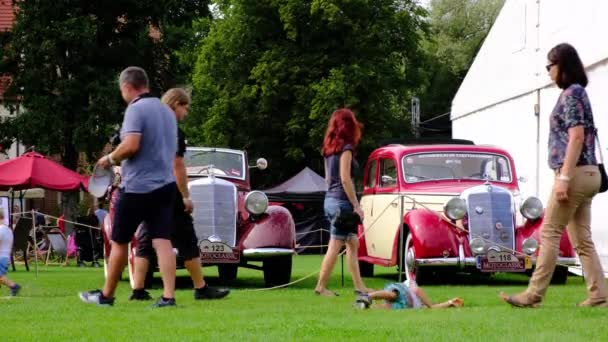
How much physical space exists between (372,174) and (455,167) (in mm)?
1468

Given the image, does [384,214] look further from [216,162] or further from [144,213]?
[144,213]

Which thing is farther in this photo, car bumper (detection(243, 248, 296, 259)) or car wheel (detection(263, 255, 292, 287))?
car wheel (detection(263, 255, 292, 287))

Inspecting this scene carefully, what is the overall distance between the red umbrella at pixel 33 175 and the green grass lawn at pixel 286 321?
14.5 m

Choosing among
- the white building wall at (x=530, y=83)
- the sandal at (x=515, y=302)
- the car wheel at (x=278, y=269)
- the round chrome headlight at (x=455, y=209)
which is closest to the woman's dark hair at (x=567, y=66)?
the sandal at (x=515, y=302)

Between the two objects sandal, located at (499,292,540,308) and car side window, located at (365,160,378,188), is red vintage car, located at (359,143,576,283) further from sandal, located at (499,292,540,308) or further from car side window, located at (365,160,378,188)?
sandal, located at (499,292,540,308)

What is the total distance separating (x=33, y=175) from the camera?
82.7 ft

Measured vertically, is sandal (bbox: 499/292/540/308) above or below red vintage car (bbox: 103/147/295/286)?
below

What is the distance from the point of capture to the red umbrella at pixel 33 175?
2506 cm

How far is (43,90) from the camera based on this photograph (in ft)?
120

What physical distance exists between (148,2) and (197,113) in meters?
13.3

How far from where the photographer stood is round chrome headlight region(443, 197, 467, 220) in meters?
13.6

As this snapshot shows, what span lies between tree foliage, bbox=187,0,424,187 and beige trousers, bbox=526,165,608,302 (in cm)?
3366

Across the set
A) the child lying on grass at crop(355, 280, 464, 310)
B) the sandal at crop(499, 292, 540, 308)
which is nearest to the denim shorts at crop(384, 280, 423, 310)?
the child lying on grass at crop(355, 280, 464, 310)

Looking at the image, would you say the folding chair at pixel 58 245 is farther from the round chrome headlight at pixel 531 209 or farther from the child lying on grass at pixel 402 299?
the child lying on grass at pixel 402 299
